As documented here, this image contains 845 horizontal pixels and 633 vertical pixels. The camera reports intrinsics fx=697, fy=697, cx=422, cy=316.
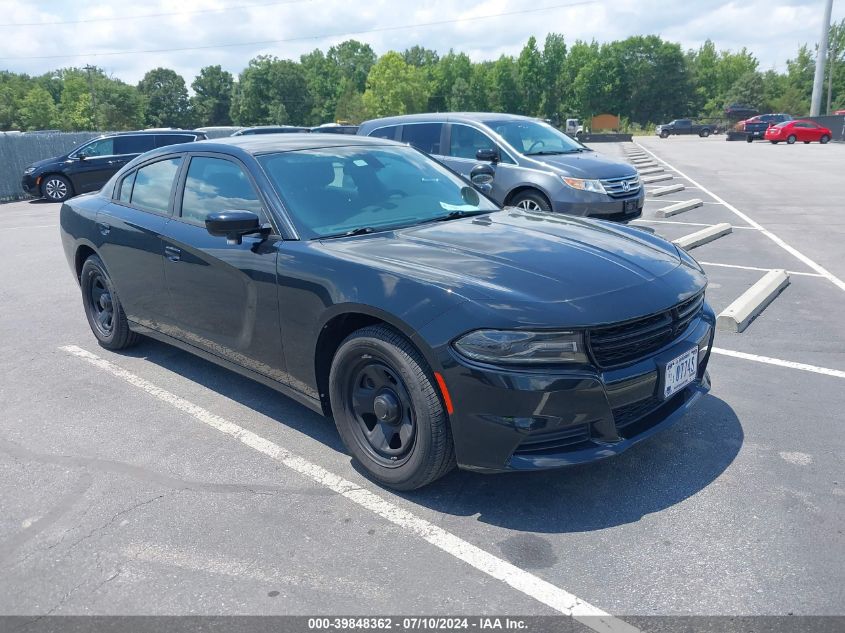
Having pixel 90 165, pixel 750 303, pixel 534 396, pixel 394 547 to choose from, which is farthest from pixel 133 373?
pixel 90 165

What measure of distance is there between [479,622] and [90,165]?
62.7 ft

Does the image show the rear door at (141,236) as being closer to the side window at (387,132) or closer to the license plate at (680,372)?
the license plate at (680,372)

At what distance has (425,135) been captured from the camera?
10102 millimetres

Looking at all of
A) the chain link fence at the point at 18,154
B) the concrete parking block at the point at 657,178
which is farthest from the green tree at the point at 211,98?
the concrete parking block at the point at 657,178

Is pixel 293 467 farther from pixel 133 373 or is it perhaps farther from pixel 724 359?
pixel 724 359

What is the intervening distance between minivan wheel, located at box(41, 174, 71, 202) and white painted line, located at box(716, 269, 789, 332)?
58.1 feet

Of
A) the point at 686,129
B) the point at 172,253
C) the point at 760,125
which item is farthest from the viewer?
the point at 686,129

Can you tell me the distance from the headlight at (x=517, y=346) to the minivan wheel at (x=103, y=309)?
3.47 metres

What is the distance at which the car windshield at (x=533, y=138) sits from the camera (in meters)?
9.69

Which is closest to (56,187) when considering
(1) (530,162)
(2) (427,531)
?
(1) (530,162)

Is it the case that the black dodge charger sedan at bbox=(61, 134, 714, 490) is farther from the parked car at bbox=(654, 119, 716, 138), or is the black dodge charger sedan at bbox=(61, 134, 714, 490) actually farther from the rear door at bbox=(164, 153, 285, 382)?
the parked car at bbox=(654, 119, 716, 138)

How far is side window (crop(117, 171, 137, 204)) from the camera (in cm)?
513

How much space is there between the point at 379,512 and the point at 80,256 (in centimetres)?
384

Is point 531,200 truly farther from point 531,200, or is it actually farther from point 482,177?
point 482,177
